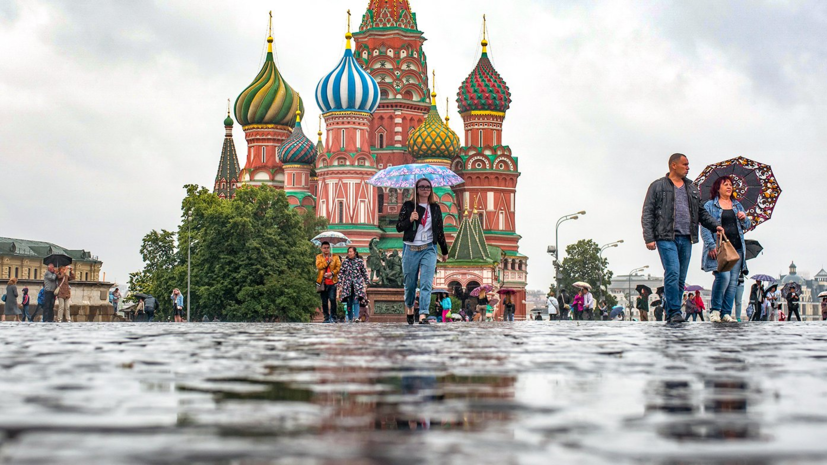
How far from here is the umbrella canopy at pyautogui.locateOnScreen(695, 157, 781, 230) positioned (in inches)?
873

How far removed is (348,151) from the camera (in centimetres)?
8069

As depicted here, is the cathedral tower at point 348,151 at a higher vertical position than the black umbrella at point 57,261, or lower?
higher

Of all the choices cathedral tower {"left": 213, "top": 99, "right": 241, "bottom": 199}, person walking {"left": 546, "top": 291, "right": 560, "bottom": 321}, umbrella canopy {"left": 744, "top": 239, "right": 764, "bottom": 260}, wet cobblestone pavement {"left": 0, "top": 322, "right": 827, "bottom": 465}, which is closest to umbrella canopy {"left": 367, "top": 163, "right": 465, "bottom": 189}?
umbrella canopy {"left": 744, "top": 239, "right": 764, "bottom": 260}

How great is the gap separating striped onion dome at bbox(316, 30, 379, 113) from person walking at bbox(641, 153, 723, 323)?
68043 millimetres

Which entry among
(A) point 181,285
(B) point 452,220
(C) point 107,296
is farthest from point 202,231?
(B) point 452,220

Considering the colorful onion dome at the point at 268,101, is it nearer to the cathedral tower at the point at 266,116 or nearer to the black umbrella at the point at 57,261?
the cathedral tower at the point at 266,116

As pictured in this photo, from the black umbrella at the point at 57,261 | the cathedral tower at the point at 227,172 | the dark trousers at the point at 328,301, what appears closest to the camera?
the dark trousers at the point at 328,301

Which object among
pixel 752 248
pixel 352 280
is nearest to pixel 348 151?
pixel 352 280

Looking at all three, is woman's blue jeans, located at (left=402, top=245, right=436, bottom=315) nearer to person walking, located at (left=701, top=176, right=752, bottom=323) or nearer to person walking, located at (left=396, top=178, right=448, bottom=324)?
person walking, located at (left=396, top=178, right=448, bottom=324)

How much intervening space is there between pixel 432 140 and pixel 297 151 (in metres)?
9.66

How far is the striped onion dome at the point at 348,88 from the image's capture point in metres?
80.0

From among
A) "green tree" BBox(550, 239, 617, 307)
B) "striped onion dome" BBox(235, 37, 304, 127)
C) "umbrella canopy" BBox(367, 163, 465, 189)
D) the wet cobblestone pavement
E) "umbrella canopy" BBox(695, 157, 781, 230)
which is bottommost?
the wet cobblestone pavement

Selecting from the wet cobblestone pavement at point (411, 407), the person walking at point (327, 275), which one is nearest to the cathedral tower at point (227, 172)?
the person walking at point (327, 275)

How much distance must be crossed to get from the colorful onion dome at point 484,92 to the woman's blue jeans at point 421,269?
7857 centimetres
